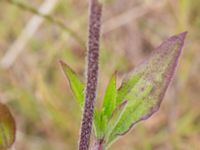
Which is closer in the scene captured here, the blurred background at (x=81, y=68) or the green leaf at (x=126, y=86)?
the green leaf at (x=126, y=86)

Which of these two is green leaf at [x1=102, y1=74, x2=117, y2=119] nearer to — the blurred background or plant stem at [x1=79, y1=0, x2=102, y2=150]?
plant stem at [x1=79, y1=0, x2=102, y2=150]

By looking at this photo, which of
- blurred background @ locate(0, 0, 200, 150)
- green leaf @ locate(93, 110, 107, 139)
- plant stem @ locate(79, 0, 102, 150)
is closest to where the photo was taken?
plant stem @ locate(79, 0, 102, 150)

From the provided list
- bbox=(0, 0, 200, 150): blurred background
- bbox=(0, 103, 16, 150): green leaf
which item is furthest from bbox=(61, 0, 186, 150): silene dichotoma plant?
bbox=(0, 0, 200, 150): blurred background

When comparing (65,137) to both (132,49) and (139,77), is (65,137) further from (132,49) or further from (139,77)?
(139,77)

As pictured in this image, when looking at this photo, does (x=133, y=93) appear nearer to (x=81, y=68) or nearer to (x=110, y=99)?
(x=110, y=99)

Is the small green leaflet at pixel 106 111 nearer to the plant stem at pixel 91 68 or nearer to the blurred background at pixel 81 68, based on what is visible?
the plant stem at pixel 91 68

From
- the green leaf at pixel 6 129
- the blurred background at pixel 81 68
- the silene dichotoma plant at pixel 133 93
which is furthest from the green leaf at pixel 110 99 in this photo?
the blurred background at pixel 81 68

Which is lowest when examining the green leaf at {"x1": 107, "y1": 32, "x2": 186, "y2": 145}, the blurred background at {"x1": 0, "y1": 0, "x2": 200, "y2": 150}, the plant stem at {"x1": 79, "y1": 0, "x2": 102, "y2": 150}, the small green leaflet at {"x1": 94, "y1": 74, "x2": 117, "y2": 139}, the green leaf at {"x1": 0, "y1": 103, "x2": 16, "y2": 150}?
the blurred background at {"x1": 0, "y1": 0, "x2": 200, "y2": 150}

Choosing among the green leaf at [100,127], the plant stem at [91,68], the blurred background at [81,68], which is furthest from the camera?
the blurred background at [81,68]
